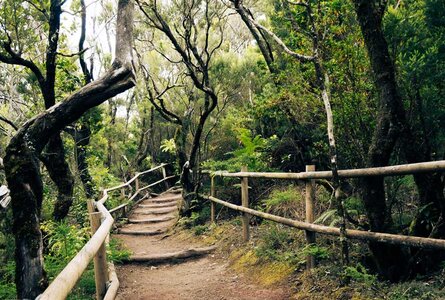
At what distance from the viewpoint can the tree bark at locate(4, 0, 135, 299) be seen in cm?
288

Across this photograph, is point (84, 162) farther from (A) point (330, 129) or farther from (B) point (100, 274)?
(A) point (330, 129)

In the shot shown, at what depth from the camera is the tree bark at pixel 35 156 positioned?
113 inches

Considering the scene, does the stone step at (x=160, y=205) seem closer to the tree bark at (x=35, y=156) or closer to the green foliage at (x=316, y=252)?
the green foliage at (x=316, y=252)

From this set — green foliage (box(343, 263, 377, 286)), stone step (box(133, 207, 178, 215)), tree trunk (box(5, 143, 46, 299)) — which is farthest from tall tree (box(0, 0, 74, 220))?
stone step (box(133, 207, 178, 215))

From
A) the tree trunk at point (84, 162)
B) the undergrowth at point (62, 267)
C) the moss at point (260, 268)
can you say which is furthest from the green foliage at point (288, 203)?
the tree trunk at point (84, 162)

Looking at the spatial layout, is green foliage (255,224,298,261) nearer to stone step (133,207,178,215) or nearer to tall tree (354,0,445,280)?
tall tree (354,0,445,280)

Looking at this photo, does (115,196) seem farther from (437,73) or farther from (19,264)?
(437,73)

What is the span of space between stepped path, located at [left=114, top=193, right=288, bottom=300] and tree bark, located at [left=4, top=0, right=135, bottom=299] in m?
2.31

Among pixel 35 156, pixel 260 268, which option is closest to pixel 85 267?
pixel 35 156

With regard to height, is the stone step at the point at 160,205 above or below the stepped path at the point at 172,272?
above

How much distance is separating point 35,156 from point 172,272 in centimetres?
366

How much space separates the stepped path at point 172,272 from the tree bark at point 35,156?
2.31 metres

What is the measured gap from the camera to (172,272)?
6367 millimetres

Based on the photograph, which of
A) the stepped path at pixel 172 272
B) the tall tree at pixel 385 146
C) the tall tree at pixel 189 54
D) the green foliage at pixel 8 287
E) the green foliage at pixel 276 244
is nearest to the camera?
the tall tree at pixel 385 146
